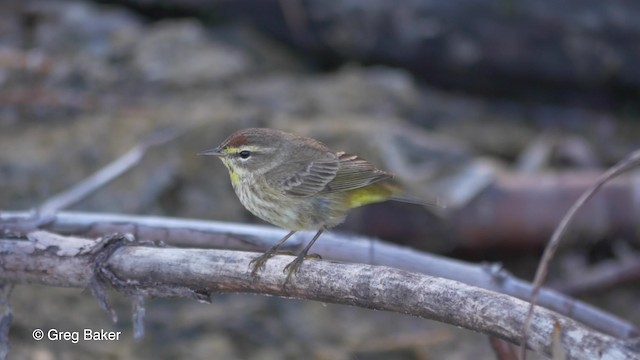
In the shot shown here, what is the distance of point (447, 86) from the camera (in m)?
8.37

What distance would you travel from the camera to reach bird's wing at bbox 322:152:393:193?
477cm

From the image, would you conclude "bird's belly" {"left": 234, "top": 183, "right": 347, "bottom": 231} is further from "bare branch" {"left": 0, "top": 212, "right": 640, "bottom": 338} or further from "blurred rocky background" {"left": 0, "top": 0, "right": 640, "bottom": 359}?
"blurred rocky background" {"left": 0, "top": 0, "right": 640, "bottom": 359}

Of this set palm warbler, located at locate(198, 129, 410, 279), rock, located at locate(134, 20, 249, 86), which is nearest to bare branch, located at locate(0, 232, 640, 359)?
palm warbler, located at locate(198, 129, 410, 279)

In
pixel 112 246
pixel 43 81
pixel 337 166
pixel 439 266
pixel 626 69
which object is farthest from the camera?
pixel 626 69

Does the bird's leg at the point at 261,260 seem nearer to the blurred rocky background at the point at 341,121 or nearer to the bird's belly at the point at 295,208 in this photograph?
the bird's belly at the point at 295,208

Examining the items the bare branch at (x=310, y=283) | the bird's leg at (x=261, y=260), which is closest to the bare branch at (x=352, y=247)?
the bird's leg at (x=261, y=260)

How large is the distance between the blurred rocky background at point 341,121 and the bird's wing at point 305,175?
3.56 feet

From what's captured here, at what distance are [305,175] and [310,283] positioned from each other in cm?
130

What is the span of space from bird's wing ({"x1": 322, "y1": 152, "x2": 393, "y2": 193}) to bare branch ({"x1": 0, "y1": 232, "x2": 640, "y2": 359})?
2.94 ft

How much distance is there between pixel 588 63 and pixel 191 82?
3.35m

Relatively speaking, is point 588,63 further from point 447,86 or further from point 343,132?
point 343,132

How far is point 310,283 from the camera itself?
359 cm

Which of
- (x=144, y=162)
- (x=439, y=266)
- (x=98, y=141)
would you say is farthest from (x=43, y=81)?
(x=439, y=266)

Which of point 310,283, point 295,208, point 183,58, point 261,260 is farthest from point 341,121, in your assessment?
point 310,283
